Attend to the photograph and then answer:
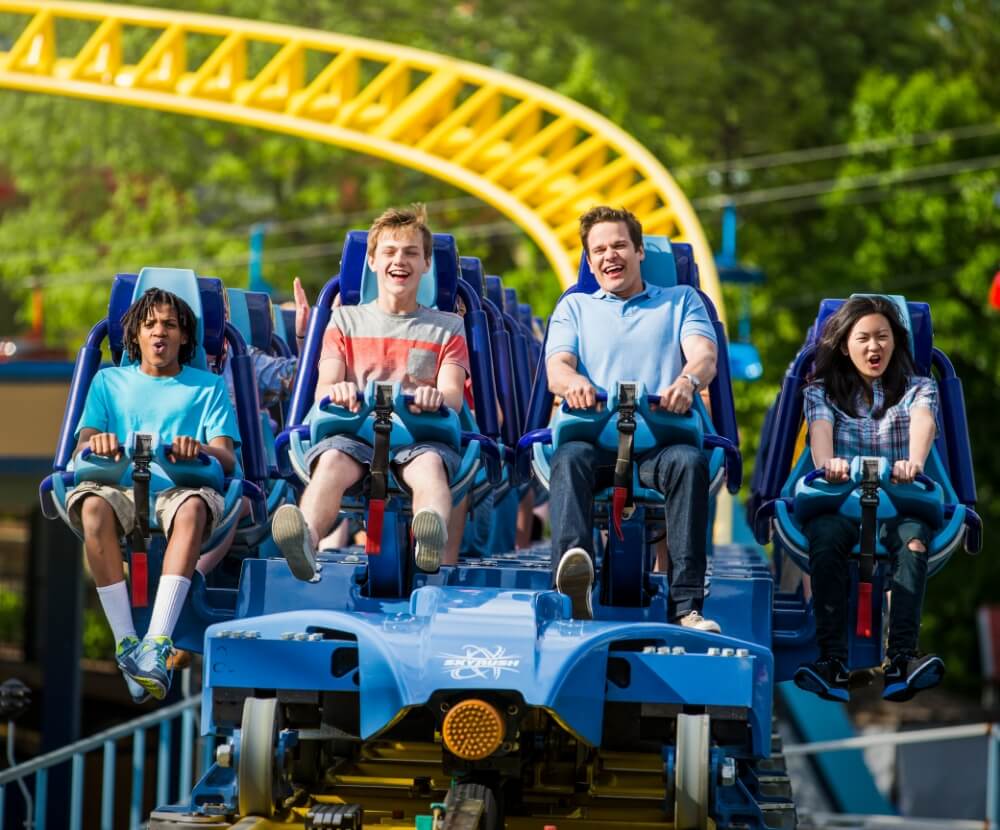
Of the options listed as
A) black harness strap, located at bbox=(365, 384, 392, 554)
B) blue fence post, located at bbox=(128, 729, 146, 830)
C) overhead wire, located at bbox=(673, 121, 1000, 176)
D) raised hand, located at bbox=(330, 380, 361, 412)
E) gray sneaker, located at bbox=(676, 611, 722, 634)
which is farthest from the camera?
overhead wire, located at bbox=(673, 121, 1000, 176)

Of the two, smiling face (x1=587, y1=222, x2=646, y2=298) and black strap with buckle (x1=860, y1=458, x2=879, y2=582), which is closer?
black strap with buckle (x1=860, y1=458, x2=879, y2=582)

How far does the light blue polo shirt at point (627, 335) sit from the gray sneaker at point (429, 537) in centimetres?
77

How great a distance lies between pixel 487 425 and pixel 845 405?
1.19 m

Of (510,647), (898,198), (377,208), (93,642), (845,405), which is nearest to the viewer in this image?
(510,647)

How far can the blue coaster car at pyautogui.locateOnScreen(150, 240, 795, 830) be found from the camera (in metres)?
4.67

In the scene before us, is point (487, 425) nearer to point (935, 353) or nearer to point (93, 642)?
point (935, 353)

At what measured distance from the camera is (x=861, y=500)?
550 centimetres

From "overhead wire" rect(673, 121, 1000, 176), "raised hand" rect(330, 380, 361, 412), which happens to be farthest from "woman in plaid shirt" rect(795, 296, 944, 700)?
"overhead wire" rect(673, 121, 1000, 176)

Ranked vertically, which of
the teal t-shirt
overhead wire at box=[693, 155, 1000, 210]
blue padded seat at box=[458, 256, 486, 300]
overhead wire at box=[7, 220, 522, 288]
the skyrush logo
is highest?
overhead wire at box=[693, 155, 1000, 210]

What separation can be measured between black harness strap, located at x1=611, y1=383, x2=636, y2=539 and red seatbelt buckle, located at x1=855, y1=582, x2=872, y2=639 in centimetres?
82

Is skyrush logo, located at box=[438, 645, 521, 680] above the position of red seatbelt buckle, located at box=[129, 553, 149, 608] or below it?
below

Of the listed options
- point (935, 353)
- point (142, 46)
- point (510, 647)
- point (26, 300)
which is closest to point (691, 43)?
point (142, 46)

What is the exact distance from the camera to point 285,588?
561cm

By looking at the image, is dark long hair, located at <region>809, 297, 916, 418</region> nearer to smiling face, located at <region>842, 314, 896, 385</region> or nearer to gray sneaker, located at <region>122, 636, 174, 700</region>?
smiling face, located at <region>842, 314, 896, 385</region>
